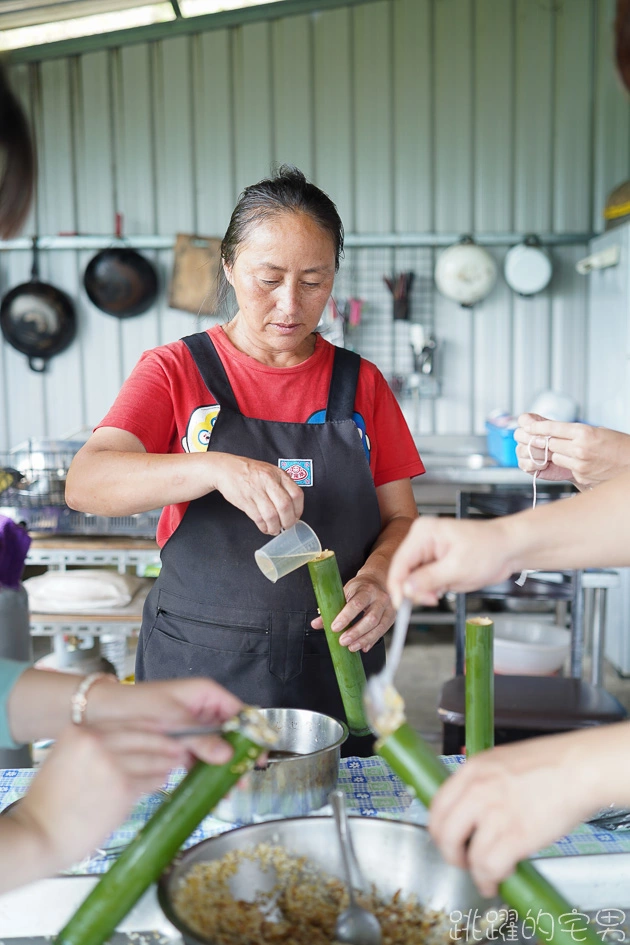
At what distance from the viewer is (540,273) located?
5121 mm

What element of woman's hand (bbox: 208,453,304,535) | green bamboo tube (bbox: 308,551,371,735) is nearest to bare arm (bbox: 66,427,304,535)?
woman's hand (bbox: 208,453,304,535)

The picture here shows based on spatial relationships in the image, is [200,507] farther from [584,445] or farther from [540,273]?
[540,273]

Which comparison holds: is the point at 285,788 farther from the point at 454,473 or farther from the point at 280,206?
the point at 454,473

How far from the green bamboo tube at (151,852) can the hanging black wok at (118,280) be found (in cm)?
474

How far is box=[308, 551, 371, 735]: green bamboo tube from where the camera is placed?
4.91 feet

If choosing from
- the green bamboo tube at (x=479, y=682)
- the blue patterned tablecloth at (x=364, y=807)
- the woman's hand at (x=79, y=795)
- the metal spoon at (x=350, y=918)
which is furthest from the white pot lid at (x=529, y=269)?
the woman's hand at (x=79, y=795)

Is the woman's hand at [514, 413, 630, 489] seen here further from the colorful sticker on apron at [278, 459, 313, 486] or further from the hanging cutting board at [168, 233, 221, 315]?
the hanging cutting board at [168, 233, 221, 315]

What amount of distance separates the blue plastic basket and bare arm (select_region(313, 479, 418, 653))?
267 cm

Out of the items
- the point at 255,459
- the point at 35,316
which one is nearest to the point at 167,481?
the point at 255,459

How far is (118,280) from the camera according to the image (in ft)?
17.4

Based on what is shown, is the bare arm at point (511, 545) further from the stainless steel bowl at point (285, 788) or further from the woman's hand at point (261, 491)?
the woman's hand at point (261, 491)

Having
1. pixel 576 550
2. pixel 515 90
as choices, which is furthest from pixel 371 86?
Answer: pixel 576 550

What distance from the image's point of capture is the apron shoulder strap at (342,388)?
6.29ft

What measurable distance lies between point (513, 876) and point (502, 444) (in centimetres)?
408
